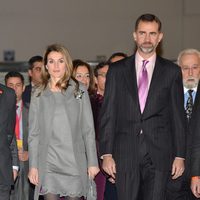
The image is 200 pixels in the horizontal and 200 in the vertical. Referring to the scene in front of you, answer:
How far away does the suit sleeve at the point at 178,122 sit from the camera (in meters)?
6.17

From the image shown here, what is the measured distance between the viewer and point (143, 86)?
624cm

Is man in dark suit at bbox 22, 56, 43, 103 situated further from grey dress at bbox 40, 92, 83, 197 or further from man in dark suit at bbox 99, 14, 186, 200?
man in dark suit at bbox 99, 14, 186, 200

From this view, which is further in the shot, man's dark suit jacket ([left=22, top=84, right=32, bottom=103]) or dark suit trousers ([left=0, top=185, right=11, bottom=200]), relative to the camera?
man's dark suit jacket ([left=22, top=84, right=32, bottom=103])

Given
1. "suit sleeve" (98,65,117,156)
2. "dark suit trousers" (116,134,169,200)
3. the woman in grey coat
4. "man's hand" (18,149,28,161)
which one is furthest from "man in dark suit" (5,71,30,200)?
"dark suit trousers" (116,134,169,200)

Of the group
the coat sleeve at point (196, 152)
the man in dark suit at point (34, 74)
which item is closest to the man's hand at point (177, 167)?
the coat sleeve at point (196, 152)

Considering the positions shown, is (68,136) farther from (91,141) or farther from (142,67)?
(142,67)

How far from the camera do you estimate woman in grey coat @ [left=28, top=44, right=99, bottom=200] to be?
6.28 meters

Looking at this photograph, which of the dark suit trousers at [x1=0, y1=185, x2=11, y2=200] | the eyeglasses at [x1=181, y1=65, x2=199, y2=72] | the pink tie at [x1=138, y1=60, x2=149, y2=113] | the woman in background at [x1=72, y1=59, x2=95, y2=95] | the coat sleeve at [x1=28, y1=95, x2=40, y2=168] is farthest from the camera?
the woman in background at [x1=72, y1=59, x2=95, y2=95]

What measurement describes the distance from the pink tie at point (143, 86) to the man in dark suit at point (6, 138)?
1.09m

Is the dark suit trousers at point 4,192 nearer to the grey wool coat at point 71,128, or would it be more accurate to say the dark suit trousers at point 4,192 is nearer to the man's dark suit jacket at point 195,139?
the grey wool coat at point 71,128

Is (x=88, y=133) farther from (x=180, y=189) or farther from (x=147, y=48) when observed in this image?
(x=180, y=189)

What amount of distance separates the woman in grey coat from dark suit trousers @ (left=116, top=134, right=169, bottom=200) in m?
0.37

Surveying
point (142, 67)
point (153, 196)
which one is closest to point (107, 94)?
point (142, 67)

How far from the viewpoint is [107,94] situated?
6293mm
